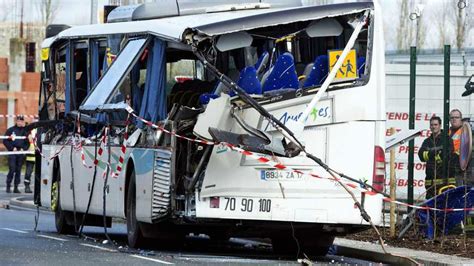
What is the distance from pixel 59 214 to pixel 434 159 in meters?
5.67

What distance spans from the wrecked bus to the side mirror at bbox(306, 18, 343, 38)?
0.01 metres

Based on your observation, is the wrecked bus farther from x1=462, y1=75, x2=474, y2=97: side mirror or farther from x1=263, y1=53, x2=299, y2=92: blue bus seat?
x1=462, y1=75, x2=474, y2=97: side mirror

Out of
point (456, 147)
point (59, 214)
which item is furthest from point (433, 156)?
point (59, 214)

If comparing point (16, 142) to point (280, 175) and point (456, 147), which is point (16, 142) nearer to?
point (456, 147)

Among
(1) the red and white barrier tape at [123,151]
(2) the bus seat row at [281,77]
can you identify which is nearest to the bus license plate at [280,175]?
(2) the bus seat row at [281,77]

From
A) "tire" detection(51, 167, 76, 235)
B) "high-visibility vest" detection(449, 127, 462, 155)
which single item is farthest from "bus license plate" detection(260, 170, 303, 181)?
"tire" detection(51, 167, 76, 235)

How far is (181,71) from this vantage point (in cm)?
1661

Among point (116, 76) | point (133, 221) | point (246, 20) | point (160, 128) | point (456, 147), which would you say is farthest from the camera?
point (456, 147)

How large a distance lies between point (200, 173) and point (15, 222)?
335 inches

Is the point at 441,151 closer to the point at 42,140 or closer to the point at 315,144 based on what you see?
the point at 315,144

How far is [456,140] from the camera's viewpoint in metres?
18.9

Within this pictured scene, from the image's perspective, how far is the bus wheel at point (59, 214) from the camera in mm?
20250

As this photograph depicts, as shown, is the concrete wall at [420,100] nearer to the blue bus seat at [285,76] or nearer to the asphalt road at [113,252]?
the asphalt road at [113,252]

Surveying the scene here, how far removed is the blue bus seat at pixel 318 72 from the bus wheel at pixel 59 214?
6.15 m
